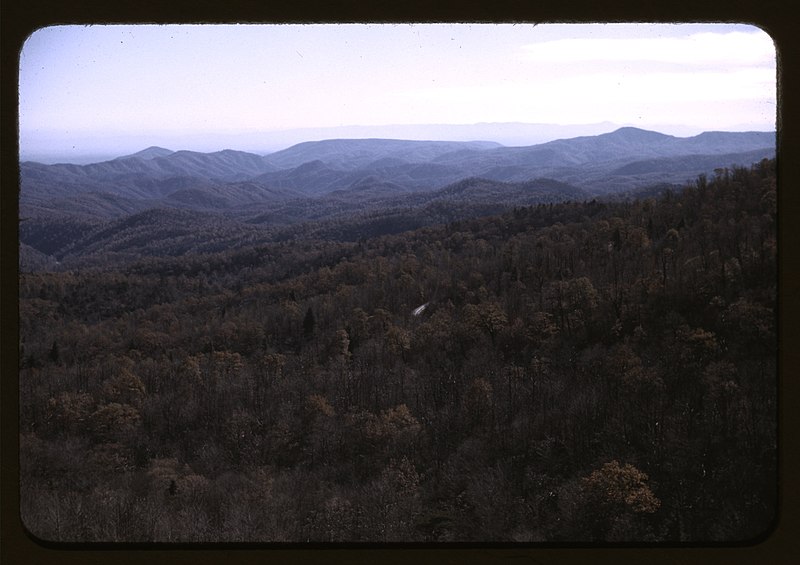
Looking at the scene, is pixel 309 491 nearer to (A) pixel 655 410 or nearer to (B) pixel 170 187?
(A) pixel 655 410

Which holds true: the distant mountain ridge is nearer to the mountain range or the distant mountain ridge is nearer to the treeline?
the mountain range

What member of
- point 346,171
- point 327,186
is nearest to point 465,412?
point 346,171

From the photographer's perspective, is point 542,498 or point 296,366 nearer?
point 542,498

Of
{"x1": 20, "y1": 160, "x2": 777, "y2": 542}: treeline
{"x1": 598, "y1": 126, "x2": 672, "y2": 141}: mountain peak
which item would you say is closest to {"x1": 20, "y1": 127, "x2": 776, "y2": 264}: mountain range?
{"x1": 598, "y1": 126, "x2": 672, "y2": 141}: mountain peak

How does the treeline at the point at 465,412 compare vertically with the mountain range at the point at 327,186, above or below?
below

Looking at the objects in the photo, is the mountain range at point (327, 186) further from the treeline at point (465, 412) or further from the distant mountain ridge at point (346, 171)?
the treeline at point (465, 412)

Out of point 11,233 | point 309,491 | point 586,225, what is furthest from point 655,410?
point 586,225

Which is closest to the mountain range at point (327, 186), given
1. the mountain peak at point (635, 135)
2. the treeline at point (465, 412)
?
the mountain peak at point (635, 135)

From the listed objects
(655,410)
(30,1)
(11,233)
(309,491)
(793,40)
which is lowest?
(309,491)
